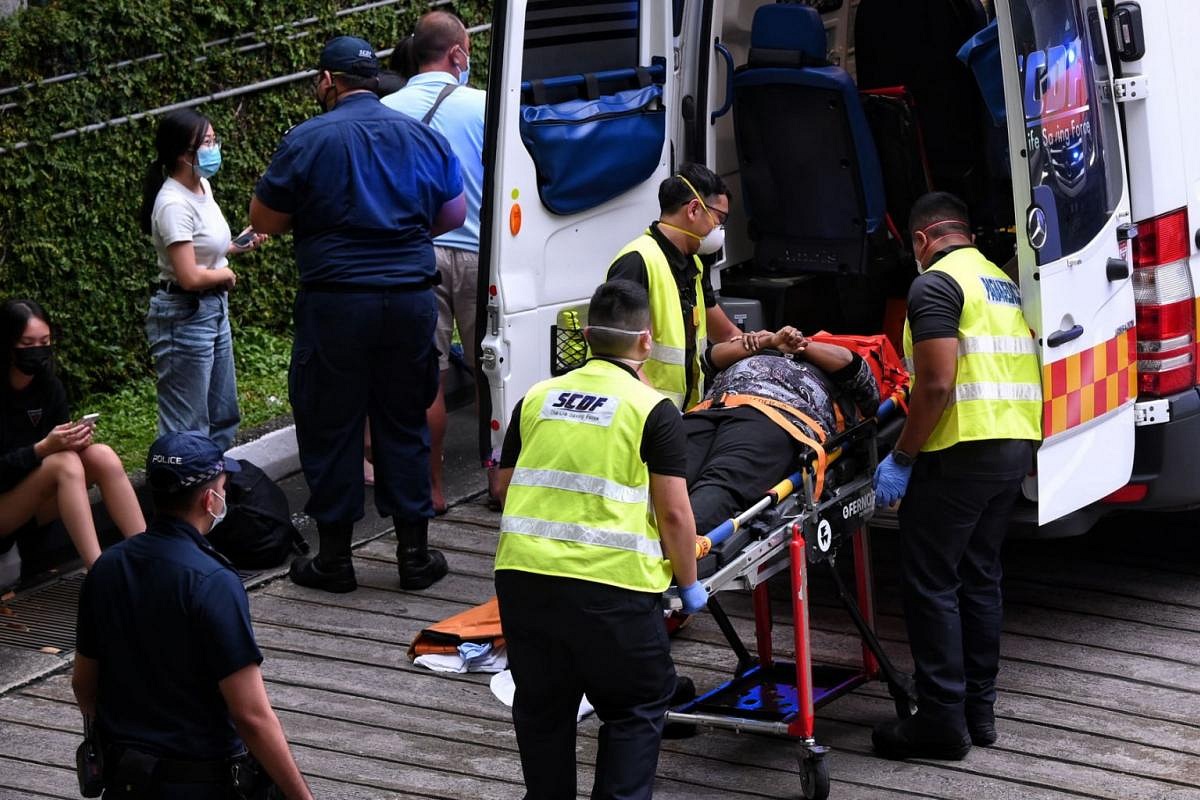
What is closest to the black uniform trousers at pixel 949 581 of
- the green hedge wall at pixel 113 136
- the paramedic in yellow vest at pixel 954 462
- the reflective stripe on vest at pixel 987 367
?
the paramedic in yellow vest at pixel 954 462

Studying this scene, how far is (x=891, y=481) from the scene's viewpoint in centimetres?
492

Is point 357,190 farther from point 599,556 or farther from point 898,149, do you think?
point 599,556

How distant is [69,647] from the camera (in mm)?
5770

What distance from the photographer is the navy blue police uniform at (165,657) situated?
356cm

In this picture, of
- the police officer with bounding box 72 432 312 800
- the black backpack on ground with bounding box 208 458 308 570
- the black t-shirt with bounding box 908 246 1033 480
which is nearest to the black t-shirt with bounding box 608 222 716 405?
the black t-shirt with bounding box 908 246 1033 480

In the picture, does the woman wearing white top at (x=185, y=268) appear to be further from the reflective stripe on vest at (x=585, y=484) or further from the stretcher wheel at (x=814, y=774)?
the stretcher wheel at (x=814, y=774)

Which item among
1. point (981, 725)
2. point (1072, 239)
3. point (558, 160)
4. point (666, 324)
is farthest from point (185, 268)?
point (981, 725)

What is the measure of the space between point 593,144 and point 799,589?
1.99 metres

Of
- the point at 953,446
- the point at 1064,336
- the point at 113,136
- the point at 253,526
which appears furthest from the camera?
the point at 113,136

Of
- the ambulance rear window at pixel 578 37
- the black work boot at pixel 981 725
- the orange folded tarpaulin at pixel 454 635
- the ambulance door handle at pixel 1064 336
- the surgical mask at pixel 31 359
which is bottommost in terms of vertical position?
the black work boot at pixel 981 725

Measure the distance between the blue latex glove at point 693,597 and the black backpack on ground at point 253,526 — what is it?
256 centimetres

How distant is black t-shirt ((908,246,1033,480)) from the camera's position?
15.8ft

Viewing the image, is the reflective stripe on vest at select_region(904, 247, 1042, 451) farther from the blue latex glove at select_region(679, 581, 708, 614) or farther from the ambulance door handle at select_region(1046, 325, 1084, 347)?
the blue latex glove at select_region(679, 581, 708, 614)

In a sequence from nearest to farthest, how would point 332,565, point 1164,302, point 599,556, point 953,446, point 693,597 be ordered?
point 599,556 < point 693,597 < point 953,446 < point 1164,302 < point 332,565
